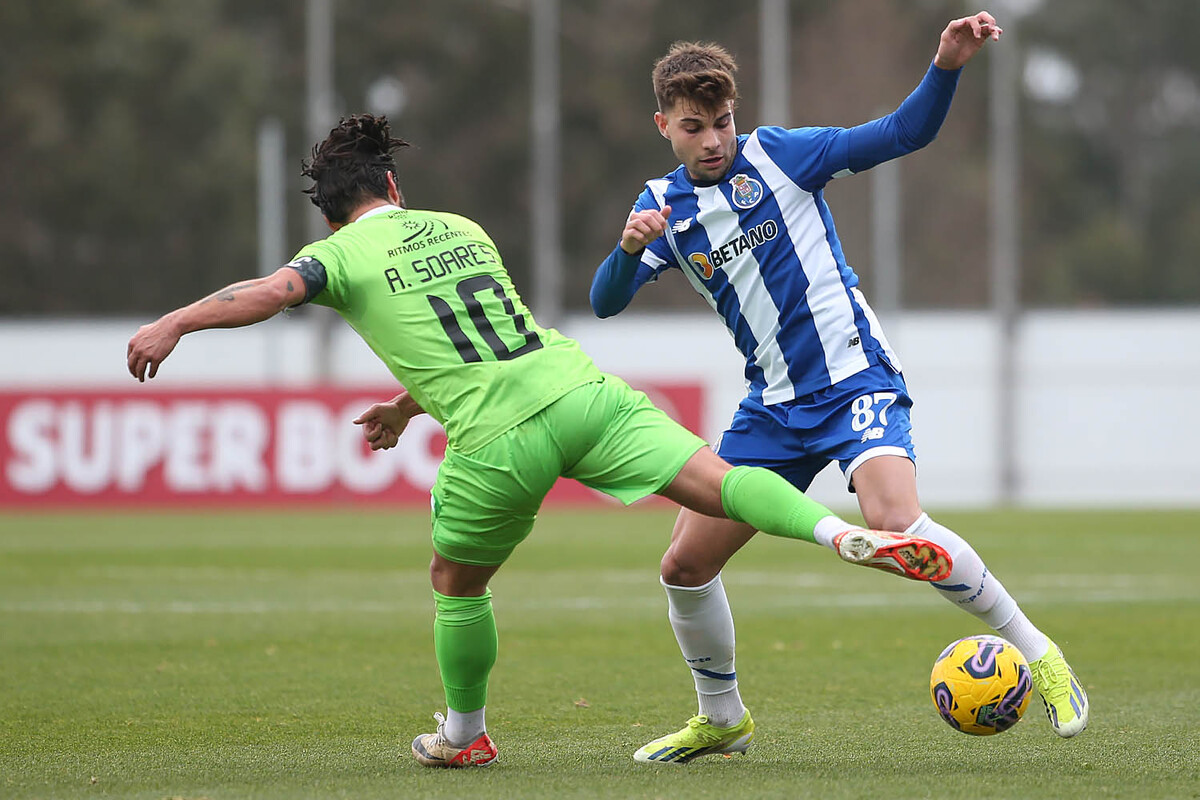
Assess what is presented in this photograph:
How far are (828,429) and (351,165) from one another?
1.78m

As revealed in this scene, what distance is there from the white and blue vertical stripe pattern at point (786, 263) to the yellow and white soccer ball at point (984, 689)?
1010 mm

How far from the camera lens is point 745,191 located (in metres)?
5.32

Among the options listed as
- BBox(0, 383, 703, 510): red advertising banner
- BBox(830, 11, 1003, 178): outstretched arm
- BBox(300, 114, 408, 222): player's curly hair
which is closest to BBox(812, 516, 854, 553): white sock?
BBox(830, 11, 1003, 178): outstretched arm

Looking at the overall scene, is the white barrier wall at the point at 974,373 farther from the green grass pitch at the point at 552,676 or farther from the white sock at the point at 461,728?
the white sock at the point at 461,728

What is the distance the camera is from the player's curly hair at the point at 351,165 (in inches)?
197

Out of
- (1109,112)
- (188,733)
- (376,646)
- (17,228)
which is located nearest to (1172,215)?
(1109,112)

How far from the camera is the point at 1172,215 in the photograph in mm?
32750

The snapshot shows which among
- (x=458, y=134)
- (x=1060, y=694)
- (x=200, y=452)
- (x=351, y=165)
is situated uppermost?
(x=458, y=134)

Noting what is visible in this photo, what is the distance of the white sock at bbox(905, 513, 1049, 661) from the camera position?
4.95m

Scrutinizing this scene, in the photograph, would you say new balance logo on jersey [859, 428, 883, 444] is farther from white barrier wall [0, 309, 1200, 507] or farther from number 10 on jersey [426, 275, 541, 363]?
white barrier wall [0, 309, 1200, 507]

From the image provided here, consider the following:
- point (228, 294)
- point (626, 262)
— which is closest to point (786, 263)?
point (626, 262)

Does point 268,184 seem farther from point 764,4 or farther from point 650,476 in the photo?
point 650,476

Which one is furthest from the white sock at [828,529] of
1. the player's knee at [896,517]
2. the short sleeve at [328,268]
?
the short sleeve at [328,268]

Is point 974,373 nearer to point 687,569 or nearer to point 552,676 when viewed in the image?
point 552,676
